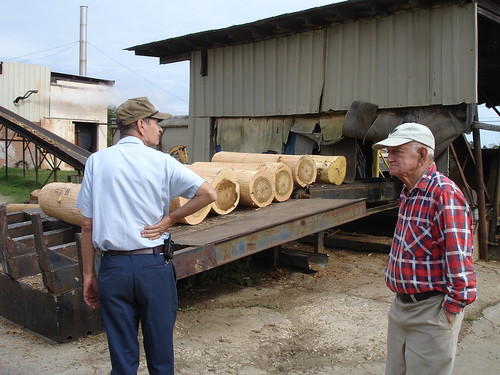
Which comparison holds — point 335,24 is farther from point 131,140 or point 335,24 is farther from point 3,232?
point 131,140

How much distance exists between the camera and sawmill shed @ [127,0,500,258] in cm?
952

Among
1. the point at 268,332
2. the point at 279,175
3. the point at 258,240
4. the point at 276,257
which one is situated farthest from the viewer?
the point at 276,257

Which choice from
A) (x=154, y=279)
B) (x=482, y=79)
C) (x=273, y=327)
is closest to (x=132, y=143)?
(x=154, y=279)

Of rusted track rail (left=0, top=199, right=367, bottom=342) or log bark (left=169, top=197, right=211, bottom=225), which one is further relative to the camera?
log bark (left=169, top=197, right=211, bottom=225)

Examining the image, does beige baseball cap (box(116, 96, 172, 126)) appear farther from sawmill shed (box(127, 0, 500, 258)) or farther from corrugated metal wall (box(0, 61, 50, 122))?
corrugated metal wall (box(0, 61, 50, 122))

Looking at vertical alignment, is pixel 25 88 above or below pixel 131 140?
above

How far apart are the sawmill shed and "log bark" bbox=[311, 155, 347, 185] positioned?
2160 millimetres

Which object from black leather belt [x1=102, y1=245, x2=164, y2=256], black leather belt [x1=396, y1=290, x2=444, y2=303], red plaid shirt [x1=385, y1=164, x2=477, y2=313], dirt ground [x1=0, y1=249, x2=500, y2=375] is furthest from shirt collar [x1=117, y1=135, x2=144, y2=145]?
dirt ground [x1=0, y1=249, x2=500, y2=375]

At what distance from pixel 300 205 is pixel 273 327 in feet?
6.27

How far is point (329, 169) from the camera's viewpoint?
331 inches

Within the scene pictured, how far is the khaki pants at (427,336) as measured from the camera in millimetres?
2734

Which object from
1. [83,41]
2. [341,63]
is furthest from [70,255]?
[83,41]

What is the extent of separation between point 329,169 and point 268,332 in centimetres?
375

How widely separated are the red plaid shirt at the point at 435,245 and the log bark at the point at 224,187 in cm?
346
